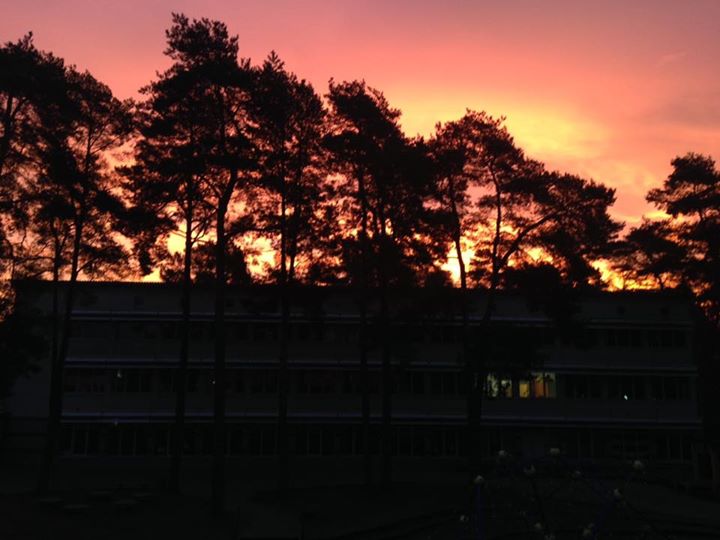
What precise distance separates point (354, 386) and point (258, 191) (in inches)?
816

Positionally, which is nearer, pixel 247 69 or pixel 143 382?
pixel 247 69

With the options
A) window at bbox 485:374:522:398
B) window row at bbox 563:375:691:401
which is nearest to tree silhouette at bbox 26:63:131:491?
window at bbox 485:374:522:398

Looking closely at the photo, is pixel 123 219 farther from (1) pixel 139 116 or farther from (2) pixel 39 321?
(2) pixel 39 321

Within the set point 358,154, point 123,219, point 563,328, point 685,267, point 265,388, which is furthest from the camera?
point 265,388

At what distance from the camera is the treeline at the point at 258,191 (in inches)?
951

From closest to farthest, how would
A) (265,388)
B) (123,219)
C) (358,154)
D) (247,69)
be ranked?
(247,69) < (123,219) < (358,154) < (265,388)

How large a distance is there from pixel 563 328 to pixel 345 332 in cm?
1694

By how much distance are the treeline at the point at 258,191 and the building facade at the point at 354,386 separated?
1386 cm

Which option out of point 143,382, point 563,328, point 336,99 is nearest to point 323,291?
point 336,99

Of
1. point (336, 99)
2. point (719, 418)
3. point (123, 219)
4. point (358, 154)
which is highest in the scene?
point (336, 99)

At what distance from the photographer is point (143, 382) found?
4322 cm

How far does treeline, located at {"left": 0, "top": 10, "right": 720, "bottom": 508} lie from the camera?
951 inches

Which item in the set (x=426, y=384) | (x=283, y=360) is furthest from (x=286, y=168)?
(x=426, y=384)

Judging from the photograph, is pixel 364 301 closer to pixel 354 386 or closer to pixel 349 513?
pixel 349 513
